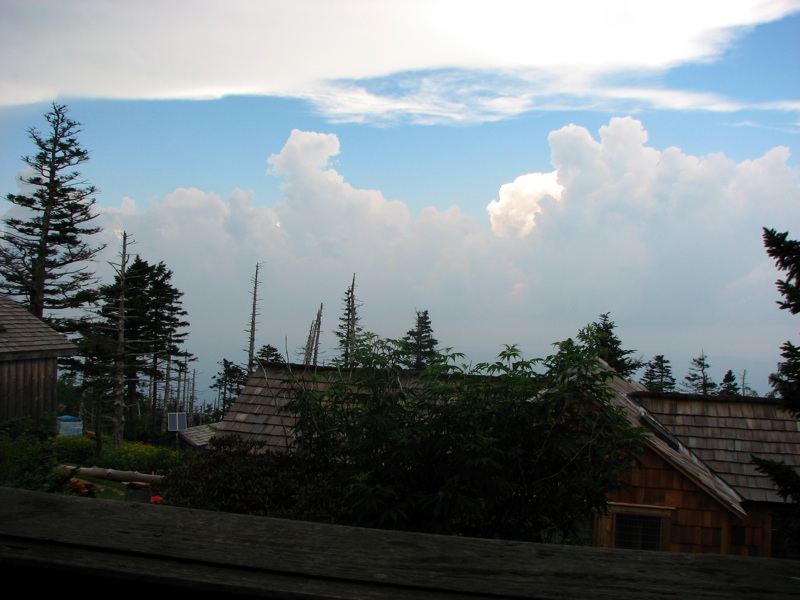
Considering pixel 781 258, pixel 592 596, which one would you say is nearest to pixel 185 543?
pixel 592 596

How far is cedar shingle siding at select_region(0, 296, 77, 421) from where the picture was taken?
21453 millimetres

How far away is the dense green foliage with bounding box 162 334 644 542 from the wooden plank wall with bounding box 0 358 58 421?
58.9 feet

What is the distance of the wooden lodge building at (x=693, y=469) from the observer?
38.7 feet

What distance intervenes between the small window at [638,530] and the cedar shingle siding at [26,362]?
714 inches

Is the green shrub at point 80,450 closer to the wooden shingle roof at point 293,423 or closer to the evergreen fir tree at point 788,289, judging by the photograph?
the wooden shingle roof at point 293,423

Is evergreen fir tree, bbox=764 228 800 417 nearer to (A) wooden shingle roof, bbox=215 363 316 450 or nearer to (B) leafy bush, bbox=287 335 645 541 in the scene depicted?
(B) leafy bush, bbox=287 335 645 541

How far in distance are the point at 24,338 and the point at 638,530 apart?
1966 cm

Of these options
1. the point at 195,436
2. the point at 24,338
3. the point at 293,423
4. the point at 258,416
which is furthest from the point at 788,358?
the point at 195,436

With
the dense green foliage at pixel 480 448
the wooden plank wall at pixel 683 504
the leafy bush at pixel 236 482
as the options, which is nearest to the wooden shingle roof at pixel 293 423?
the wooden plank wall at pixel 683 504

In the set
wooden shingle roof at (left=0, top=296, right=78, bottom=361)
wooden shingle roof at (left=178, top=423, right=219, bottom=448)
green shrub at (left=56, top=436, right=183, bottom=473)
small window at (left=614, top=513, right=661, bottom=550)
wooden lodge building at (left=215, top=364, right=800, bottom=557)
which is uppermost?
wooden shingle roof at (left=0, top=296, right=78, bottom=361)

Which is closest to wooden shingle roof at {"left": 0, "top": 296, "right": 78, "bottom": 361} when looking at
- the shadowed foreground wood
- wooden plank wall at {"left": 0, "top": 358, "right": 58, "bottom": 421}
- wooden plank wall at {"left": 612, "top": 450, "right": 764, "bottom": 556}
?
wooden plank wall at {"left": 0, "top": 358, "right": 58, "bottom": 421}

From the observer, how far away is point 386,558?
139 centimetres

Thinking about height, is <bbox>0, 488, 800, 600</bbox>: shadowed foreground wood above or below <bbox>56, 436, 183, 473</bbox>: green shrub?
above

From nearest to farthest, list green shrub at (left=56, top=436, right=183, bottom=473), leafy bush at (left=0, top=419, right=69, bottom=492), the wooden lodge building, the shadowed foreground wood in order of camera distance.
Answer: the shadowed foreground wood
leafy bush at (left=0, top=419, right=69, bottom=492)
the wooden lodge building
green shrub at (left=56, top=436, right=183, bottom=473)
